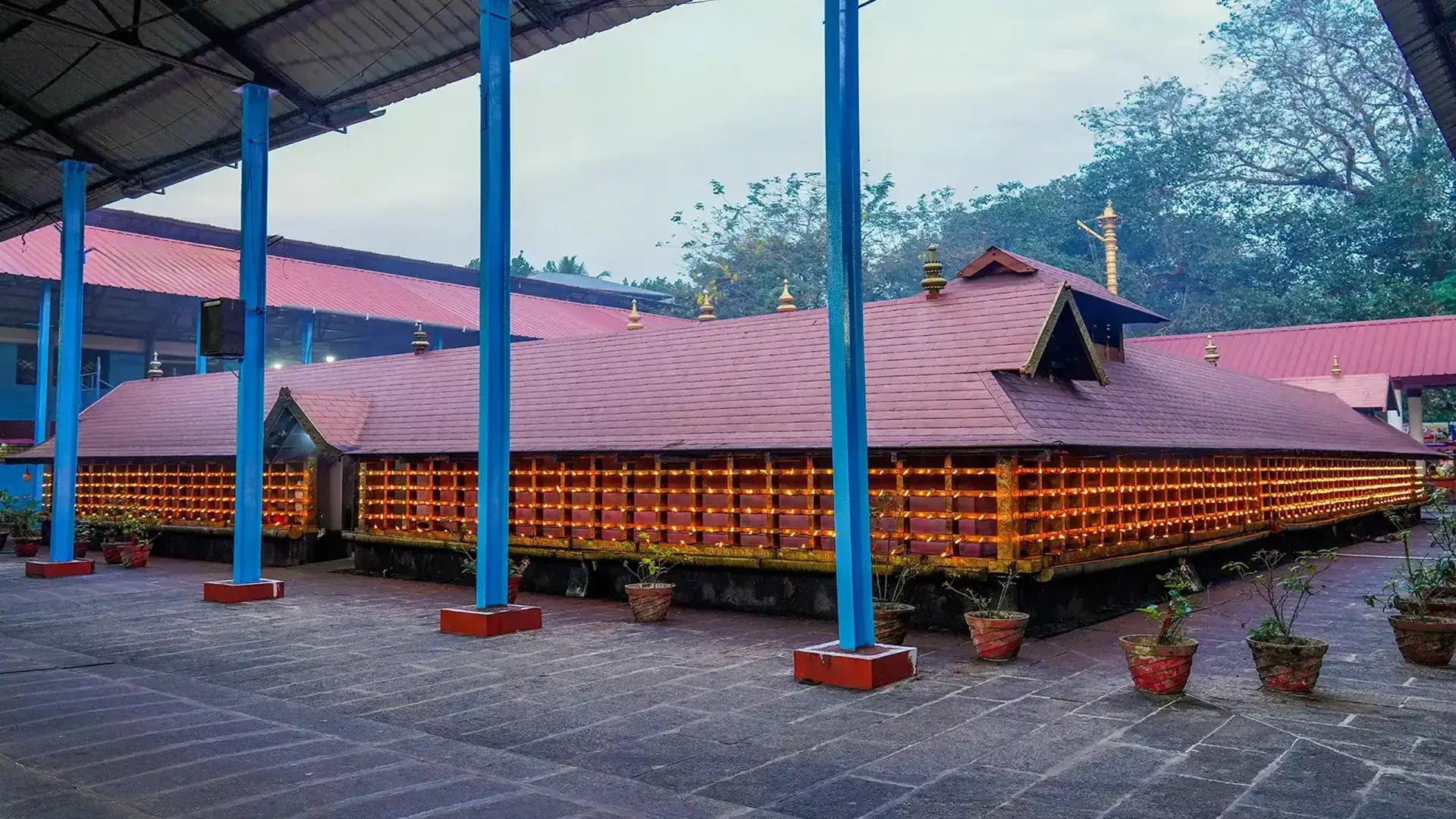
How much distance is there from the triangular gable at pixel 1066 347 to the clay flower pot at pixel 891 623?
3.31m

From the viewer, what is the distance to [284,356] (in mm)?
32844

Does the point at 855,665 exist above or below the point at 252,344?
below

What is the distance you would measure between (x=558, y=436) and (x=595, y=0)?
5.65m

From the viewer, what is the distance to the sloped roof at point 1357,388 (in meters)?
24.2

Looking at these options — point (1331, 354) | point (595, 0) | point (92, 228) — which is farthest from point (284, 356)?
point (1331, 354)

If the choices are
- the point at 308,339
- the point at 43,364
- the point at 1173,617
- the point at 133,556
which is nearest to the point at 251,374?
the point at 133,556

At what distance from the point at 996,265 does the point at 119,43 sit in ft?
35.2

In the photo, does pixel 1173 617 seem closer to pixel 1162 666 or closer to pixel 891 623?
pixel 1162 666

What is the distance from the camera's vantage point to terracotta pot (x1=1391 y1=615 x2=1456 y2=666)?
7938 mm

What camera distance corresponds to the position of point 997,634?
27.7ft

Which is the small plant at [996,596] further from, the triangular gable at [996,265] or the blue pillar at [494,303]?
the blue pillar at [494,303]

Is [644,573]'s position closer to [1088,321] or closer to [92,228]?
[1088,321]

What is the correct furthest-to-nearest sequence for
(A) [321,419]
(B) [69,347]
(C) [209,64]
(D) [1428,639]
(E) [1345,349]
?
1. (E) [1345,349]
2. (A) [321,419]
3. (B) [69,347]
4. (C) [209,64]
5. (D) [1428,639]

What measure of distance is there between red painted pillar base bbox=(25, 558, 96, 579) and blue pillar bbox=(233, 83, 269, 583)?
4852mm
